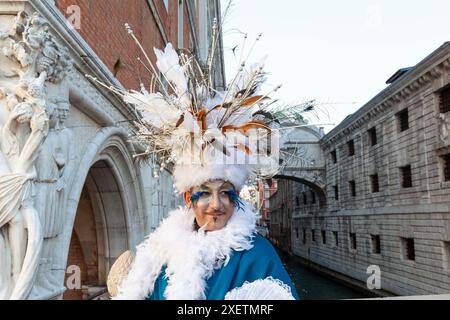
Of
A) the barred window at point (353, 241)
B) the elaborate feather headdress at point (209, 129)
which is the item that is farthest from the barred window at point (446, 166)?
the elaborate feather headdress at point (209, 129)

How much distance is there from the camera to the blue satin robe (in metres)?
1.78

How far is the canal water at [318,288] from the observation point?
1949 centimetres

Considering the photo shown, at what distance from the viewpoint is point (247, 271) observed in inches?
70.9

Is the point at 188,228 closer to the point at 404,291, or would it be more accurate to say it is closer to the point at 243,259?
the point at 243,259

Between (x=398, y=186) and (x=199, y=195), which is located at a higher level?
(x=398, y=186)

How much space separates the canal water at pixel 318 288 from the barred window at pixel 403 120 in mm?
8049

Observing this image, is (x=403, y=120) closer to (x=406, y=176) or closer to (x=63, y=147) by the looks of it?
(x=406, y=176)

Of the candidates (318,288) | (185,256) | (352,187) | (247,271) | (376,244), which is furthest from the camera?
(352,187)

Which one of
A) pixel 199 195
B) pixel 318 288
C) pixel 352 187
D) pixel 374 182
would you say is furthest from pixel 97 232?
pixel 352 187

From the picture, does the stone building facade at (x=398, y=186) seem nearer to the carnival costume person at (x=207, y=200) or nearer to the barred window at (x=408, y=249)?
the barred window at (x=408, y=249)

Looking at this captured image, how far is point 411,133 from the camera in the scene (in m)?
15.7

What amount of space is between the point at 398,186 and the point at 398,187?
4cm
